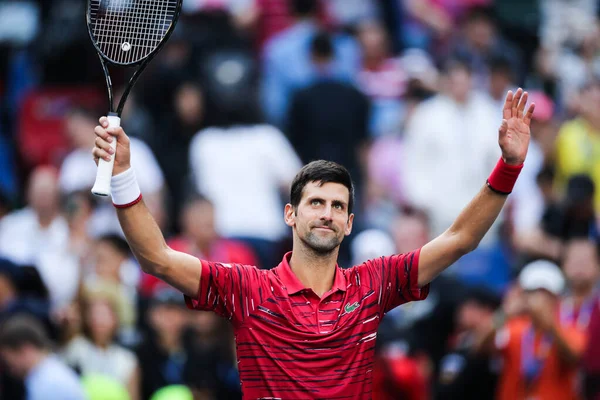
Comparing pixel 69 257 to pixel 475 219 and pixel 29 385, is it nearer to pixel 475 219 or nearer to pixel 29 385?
pixel 29 385

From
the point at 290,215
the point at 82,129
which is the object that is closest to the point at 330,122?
the point at 82,129

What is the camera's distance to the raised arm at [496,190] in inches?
239

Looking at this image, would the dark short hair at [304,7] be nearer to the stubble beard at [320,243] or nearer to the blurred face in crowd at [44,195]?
the blurred face in crowd at [44,195]

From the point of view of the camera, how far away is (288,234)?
12.2m

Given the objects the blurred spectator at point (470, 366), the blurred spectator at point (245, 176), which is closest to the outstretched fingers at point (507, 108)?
the blurred spectator at point (470, 366)

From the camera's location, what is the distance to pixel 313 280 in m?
6.16

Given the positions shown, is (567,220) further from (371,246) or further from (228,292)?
(228,292)

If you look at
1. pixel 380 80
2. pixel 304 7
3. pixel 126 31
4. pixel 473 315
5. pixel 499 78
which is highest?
pixel 304 7

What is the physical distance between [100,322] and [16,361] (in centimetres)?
122

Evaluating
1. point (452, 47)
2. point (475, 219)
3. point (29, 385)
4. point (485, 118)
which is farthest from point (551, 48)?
point (475, 219)

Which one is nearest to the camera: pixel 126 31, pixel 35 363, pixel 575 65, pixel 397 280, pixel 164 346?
pixel 397 280

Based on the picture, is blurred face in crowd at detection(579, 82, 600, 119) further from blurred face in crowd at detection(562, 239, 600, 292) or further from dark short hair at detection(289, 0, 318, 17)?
dark short hair at detection(289, 0, 318, 17)

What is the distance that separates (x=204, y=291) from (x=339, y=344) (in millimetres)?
663

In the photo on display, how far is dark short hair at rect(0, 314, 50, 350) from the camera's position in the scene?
28.7 feet
